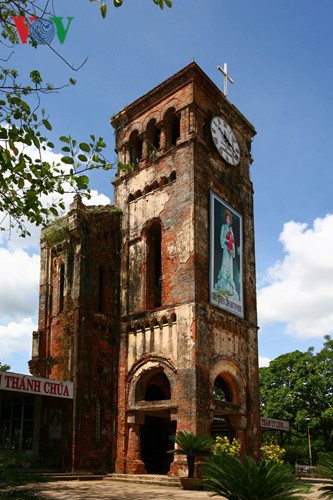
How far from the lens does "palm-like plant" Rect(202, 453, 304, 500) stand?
690 centimetres

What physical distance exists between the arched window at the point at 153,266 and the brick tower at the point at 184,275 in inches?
1.8

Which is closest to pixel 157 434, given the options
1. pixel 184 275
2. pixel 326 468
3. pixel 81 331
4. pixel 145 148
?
pixel 81 331

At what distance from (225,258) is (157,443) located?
27.1ft

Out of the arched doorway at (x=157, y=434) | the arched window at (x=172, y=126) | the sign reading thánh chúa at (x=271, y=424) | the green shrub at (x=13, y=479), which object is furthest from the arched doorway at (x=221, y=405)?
the green shrub at (x=13, y=479)

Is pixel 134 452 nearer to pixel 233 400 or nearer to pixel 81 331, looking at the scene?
pixel 233 400

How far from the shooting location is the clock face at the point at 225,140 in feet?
76.6

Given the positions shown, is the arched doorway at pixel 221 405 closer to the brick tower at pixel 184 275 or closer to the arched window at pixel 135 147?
the brick tower at pixel 184 275

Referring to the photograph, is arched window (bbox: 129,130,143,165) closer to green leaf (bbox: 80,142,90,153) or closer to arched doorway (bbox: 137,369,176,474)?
arched doorway (bbox: 137,369,176,474)

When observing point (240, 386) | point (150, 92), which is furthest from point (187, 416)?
point (150, 92)

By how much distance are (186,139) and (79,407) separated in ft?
35.6

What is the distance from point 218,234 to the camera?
21.8 metres

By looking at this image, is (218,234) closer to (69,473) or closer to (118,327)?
(118,327)

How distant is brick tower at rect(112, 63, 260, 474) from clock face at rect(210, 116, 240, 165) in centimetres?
6

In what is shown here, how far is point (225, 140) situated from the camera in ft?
79.2
